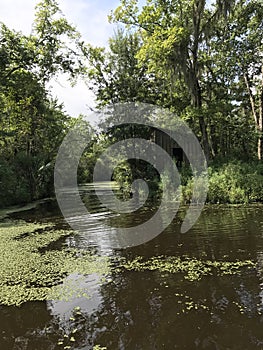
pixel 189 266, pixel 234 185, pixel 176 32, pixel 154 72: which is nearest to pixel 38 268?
pixel 189 266

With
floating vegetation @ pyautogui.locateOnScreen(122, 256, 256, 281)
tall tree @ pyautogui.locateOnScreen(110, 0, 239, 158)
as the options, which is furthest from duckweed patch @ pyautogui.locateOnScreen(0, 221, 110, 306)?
tall tree @ pyautogui.locateOnScreen(110, 0, 239, 158)

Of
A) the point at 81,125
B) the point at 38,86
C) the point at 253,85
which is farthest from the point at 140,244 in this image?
the point at 81,125

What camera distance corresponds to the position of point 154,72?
17172 mm

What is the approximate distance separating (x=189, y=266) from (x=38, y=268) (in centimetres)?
265

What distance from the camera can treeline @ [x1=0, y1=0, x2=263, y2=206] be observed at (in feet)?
45.7

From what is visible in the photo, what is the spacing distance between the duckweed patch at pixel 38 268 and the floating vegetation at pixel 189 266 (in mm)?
614

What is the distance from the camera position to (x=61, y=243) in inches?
290

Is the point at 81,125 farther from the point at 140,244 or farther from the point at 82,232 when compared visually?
the point at 140,244

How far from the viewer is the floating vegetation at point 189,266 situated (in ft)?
15.7

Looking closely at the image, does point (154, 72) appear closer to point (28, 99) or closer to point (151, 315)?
point (28, 99)

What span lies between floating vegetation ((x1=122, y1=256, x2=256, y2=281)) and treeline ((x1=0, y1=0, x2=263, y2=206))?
22.8 ft

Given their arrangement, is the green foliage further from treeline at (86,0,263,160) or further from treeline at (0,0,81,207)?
treeline at (0,0,81,207)

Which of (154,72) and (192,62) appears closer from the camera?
(192,62)

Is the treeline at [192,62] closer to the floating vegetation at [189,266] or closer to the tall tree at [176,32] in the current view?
the tall tree at [176,32]
